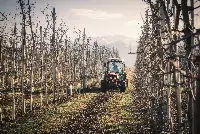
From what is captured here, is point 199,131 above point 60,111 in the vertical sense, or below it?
above

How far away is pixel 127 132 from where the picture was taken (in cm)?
977

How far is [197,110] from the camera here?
3633 mm

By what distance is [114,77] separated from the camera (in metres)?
23.0

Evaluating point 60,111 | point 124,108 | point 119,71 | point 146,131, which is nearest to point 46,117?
point 60,111

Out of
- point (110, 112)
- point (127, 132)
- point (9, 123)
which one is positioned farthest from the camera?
point (110, 112)

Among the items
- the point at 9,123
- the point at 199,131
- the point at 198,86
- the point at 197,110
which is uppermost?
the point at 198,86

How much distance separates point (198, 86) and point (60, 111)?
11.5 meters

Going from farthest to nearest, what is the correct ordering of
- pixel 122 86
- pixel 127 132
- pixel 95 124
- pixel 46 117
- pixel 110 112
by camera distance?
1. pixel 122 86
2. pixel 110 112
3. pixel 46 117
4. pixel 95 124
5. pixel 127 132

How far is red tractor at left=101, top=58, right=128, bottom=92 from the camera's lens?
2267cm

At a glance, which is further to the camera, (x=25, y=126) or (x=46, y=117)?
(x=46, y=117)

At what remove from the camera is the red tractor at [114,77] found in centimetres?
2267

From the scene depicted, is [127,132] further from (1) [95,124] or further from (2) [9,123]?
(2) [9,123]

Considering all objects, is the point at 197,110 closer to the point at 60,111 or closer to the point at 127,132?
the point at 127,132

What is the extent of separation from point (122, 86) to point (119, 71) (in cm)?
198
